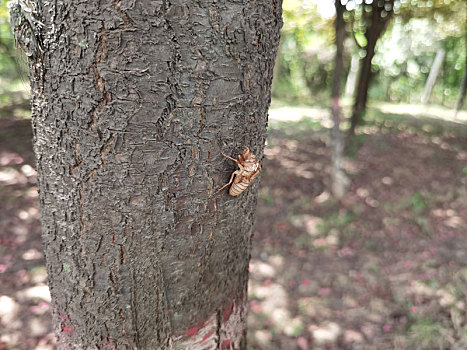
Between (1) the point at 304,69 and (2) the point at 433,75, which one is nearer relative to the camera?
(2) the point at 433,75

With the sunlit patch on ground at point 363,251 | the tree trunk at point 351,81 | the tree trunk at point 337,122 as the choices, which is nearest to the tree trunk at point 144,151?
the sunlit patch on ground at point 363,251

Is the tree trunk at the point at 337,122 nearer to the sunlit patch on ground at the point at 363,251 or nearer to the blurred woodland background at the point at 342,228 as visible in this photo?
the blurred woodland background at the point at 342,228

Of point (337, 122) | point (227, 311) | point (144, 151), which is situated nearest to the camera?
point (144, 151)

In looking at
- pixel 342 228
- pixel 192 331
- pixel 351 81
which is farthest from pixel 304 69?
pixel 192 331

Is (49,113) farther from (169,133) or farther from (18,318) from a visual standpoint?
(18,318)

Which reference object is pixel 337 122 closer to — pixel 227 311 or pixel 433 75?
pixel 227 311

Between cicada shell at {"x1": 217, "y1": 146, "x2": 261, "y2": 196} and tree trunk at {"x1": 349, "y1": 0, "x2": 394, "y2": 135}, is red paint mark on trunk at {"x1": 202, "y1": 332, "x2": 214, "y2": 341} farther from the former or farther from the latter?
tree trunk at {"x1": 349, "y1": 0, "x2": 394, "y2": 135}

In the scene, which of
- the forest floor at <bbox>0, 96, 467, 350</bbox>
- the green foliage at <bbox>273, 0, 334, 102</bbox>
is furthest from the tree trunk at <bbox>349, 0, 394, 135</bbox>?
the green foliage at <bbox>273, 0, 334, 102</bbox>

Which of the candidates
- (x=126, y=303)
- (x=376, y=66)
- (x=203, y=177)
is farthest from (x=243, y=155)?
(x=376, y=66)
